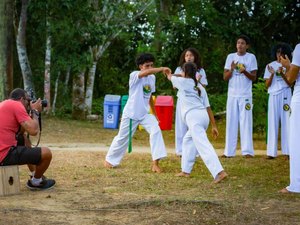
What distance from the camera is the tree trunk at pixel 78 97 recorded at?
2006 cm

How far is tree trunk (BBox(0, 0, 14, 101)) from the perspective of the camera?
14781 mm

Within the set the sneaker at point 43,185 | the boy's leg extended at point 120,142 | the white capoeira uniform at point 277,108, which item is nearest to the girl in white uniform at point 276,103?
the white capoeira uniform at point 277,108

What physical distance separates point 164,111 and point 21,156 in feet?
33.2

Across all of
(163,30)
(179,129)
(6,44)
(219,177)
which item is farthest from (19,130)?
(163,30)

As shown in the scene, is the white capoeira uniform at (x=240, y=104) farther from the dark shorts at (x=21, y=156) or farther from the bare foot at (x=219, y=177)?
the dark shorts at (x=21, y=156)

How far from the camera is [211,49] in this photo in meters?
21.3

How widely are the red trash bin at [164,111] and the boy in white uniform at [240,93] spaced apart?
6.12m

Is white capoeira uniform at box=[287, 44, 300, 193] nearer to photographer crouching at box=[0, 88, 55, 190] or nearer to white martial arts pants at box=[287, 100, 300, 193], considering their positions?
white martial arts pants at box=[287, 100, 300, 193]

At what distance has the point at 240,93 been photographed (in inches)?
439

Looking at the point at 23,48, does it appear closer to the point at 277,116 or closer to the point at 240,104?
the point at 240,104

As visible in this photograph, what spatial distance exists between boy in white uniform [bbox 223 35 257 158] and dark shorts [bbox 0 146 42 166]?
4.44 m

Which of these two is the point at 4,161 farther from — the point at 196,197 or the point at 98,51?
the point at 98,51

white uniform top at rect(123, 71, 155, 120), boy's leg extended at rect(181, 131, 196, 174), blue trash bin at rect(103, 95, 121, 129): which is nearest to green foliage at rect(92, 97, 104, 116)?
blue trash bin at rect(103, 95, 121, 129)

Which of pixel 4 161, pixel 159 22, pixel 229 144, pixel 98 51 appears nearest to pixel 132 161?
pixel 229 144
